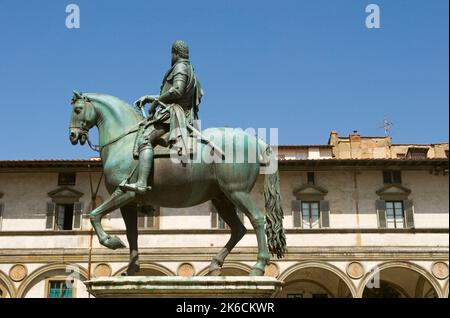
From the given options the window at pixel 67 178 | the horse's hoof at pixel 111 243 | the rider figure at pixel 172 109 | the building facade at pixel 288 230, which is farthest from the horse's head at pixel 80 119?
the window at pixel 67 178

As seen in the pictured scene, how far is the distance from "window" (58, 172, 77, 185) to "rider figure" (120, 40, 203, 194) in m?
20.6

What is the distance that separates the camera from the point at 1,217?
2720 centimetres

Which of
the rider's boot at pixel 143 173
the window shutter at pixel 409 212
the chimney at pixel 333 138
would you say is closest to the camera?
the rider's boot at pixel 143 173

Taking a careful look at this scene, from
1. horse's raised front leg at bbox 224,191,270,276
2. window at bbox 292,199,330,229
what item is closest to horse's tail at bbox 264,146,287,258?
horse's raised front leg at bbox 224,191,270,276

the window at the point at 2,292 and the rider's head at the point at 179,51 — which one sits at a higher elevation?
the rider's head at the point at 179,51

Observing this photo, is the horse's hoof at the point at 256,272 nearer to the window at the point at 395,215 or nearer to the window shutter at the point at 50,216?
the window at the point at 395,215

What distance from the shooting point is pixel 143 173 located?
7.12 meters

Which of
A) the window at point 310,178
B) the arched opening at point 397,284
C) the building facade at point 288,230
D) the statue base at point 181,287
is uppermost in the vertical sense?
the window at point 310,178

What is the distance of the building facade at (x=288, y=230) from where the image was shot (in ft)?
86.4

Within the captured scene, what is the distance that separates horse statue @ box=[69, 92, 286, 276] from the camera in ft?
23.9

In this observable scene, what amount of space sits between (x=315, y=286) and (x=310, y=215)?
3643 millimetres

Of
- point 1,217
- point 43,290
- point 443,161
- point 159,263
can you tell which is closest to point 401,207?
point 443,161
